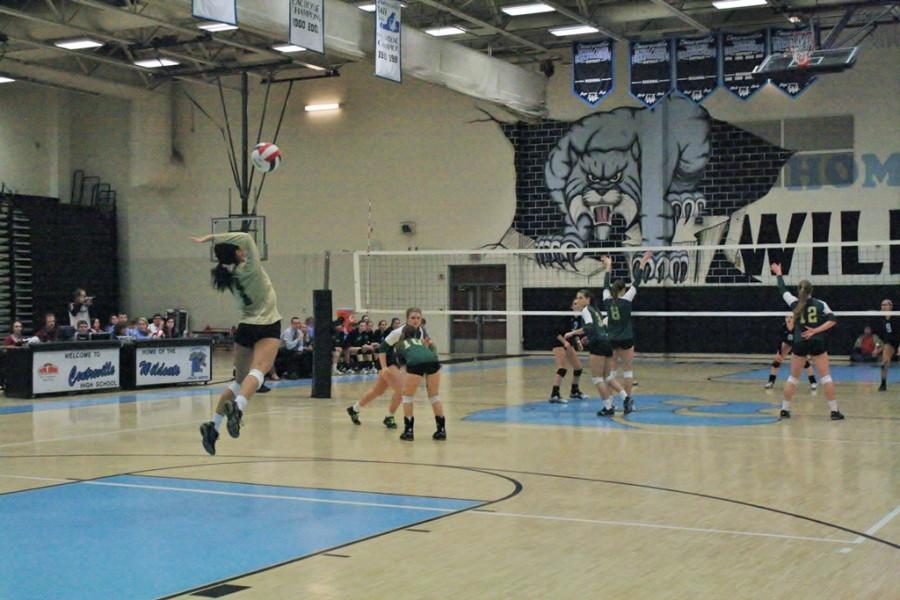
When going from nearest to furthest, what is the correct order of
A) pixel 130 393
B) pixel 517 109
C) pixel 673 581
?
pixel 673 581, pixel 130 393, pixel 517 109

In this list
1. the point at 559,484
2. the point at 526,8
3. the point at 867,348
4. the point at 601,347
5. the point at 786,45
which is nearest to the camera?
the point at 559,484

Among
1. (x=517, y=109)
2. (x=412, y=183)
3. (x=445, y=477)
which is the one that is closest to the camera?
(x=445, y=477)

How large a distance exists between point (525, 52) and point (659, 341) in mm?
→ 8408

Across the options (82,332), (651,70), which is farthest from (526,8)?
(82,332)

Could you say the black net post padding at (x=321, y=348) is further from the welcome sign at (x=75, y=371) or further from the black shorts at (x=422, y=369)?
the black shorts at (x=422, y=369)

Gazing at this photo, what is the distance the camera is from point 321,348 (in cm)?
1741

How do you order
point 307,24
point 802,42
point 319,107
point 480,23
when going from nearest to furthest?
point 307,24, point 802,42, point 480,23, point 319,107

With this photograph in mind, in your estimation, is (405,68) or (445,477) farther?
(405,68)

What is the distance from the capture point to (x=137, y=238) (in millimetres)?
34250

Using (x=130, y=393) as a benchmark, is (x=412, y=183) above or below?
above

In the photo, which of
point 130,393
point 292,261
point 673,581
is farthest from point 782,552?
point 292,261

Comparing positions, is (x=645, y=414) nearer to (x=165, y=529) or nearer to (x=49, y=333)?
(x=165, y=529)

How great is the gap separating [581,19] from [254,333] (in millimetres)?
16833

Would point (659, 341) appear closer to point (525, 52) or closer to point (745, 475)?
point (525, 52)
